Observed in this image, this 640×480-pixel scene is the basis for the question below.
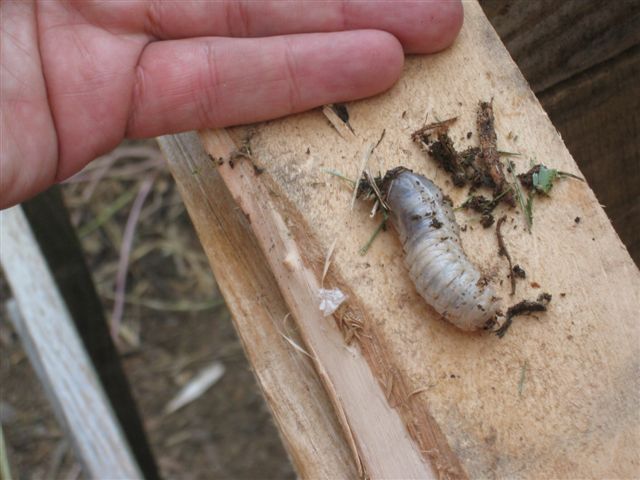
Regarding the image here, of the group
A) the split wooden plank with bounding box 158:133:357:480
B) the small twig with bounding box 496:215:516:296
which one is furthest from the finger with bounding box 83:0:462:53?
the small twig with bounding box 496:215:516:296

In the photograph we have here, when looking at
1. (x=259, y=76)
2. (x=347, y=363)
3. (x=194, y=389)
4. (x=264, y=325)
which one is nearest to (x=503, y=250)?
(x=347, y=363)

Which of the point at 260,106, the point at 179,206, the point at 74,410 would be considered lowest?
the point at 74,410

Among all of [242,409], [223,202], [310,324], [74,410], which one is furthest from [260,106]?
[242,409]

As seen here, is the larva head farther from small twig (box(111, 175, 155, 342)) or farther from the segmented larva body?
small twig (box(111, 175, 155, 342))

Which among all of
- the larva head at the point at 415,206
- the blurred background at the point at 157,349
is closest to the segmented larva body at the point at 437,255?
the larva head at the point at 415,206

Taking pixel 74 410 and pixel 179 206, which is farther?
pixel 179 206

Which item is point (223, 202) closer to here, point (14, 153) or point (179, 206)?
point (14, 153)

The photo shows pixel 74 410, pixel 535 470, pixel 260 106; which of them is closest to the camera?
pixel 535 470
